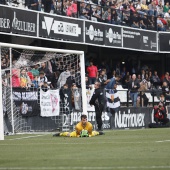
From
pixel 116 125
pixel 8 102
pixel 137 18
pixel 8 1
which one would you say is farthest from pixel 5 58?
pixel 137 18

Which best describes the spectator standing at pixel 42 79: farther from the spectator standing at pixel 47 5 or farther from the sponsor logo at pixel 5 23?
the spectator standing at pixel 47 5

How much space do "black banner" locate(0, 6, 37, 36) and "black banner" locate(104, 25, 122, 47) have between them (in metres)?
5.70

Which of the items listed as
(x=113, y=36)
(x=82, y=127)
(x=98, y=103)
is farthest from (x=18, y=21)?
(x=82, y=127)

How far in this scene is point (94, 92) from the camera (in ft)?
86.6

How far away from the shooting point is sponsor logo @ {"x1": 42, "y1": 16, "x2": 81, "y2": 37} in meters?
29.4

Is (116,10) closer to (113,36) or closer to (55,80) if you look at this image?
(113,36)

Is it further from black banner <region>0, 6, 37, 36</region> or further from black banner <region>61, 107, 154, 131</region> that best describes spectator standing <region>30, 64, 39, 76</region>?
black banner <region>61, 107, 154, 131</region>

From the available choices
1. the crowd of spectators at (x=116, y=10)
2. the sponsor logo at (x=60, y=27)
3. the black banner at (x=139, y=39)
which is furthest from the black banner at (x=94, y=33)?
the black banner at (x=139, y=39)

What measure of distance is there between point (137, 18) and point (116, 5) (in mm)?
1405

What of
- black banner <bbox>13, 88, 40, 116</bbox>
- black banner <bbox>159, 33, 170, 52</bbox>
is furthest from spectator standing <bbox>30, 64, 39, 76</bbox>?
black banner <bbox>159, 33, 170, 52</bbox>

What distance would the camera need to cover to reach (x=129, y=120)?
29078 mm

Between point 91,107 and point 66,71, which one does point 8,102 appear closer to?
point 66,71

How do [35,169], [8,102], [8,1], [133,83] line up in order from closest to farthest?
[35,169]
[8,102]
[8,1]
[133,83]

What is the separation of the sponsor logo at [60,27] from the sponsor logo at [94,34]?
2.67 ft
